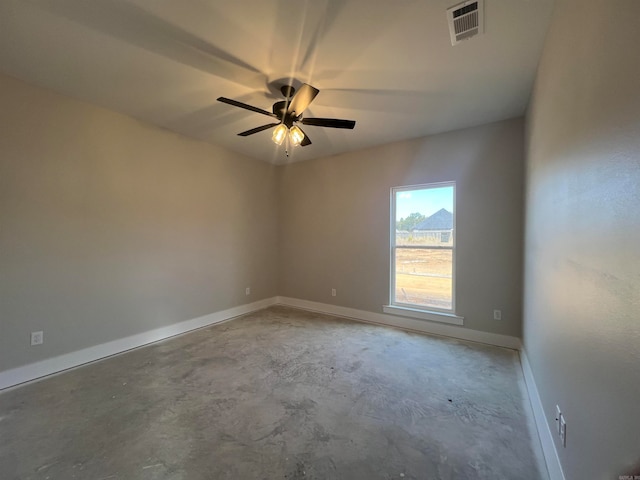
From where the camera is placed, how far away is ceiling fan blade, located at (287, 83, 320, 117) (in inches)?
84.2

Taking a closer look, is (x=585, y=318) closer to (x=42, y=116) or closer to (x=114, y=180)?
(x=114, y=180)

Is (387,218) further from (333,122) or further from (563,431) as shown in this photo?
(563,431)

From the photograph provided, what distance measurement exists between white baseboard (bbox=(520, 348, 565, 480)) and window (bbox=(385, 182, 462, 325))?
128 cm

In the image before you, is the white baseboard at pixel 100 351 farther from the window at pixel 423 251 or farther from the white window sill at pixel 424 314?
the window at pixel 423 251

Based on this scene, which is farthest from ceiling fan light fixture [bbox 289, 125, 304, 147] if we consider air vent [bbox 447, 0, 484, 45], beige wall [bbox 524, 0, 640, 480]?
beige wall [bbox 524, 0, 640, 480]

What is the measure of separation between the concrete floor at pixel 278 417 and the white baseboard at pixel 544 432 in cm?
6

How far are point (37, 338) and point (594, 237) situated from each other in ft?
13.9

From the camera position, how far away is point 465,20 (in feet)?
5.86

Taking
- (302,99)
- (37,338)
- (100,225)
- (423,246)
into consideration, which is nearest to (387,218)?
(423,246)

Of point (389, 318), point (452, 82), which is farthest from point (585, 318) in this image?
point (389, 318)

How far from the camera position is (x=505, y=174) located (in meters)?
3.30

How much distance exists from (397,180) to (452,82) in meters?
1.66

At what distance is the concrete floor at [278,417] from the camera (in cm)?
160

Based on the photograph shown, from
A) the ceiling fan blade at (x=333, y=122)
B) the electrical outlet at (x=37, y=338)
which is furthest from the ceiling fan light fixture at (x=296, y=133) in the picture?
the electrical outlet at (x=37, y=338)
